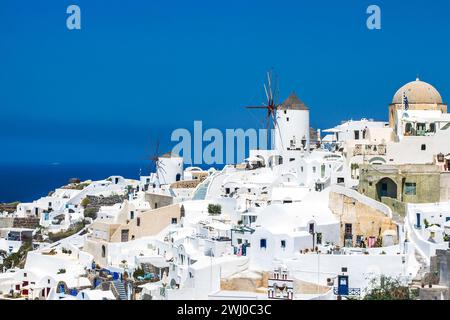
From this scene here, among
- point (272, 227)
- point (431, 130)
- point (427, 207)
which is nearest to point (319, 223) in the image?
point (272, 227)

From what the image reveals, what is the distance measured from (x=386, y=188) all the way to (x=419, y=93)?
551 centimetres

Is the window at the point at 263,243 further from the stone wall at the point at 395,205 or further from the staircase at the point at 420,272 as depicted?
the stone wall at the point at 395,205

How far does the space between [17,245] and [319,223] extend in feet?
32.7

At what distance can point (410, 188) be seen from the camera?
14.9m

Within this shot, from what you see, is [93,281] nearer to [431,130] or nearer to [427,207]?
[427,207]

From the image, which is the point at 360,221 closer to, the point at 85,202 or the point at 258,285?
the point at 258,285

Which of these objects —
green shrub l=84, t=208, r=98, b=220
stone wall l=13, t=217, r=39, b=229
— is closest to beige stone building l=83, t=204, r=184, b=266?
green shrub l=84, t=208, r=98, b=220

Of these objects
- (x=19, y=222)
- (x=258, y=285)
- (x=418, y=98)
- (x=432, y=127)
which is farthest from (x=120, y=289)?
(x=19, y=222)

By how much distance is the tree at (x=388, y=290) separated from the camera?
416 inches

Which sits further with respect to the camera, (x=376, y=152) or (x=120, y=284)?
(x=376, y=152)

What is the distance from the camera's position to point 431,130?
17.8 metres

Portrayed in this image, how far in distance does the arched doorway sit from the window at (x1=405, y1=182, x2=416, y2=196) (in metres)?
0.23

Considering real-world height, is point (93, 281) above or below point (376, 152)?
below

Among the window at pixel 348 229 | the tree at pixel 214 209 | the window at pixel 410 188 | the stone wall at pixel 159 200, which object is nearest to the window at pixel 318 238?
the window at pixel 348 229
